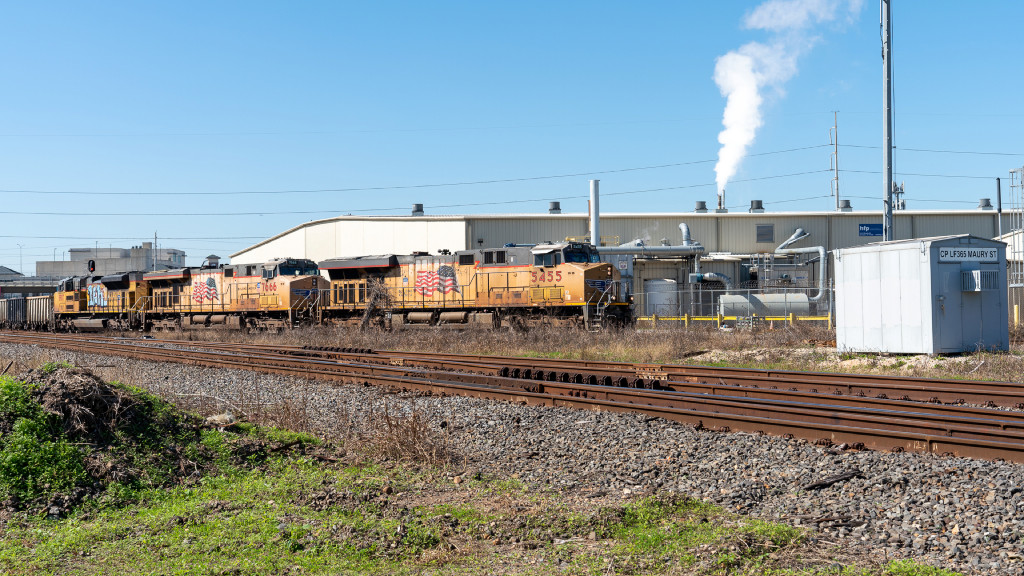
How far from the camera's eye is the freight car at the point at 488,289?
22.6m

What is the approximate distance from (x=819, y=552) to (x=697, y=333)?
55.3ft

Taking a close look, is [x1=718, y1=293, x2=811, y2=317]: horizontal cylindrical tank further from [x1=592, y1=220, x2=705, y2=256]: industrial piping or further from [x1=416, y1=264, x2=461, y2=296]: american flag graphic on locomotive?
[x1=416, y1=264, x2=461, y2=296]: american flag graphic on locomotive

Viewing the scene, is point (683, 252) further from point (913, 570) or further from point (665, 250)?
point (913, 570)

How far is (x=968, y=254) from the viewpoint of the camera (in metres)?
15.6

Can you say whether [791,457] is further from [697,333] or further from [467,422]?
[697,333]

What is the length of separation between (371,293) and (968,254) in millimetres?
17915

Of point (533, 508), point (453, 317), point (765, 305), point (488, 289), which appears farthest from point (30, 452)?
point (765, 305)

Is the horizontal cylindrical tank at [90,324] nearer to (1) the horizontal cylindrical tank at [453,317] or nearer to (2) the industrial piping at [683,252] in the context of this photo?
(1) the horizontal cylindrical tank at [453,317]

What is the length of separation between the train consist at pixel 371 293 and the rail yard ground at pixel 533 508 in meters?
14.0

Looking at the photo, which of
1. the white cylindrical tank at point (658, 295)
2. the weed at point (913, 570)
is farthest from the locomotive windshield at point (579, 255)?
the weed at point (913, 570)

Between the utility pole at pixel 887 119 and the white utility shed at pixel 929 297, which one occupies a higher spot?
the utility pole at pixel 887 119

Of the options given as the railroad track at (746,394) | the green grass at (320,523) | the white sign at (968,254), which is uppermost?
the white sign at (968,254)

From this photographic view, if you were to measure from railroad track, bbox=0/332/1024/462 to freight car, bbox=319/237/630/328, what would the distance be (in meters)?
6.78

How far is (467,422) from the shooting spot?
30.2 ft
